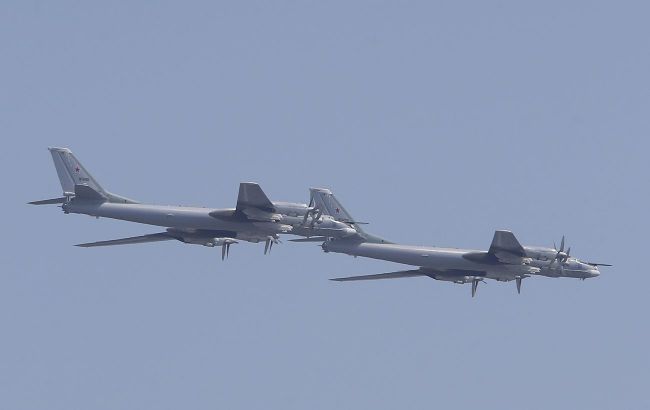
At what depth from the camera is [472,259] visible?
14100cm

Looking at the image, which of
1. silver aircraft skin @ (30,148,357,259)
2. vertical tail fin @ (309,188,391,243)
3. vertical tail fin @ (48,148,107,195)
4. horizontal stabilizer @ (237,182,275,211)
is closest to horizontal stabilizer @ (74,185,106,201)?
silver aircraft skin @ (30,148,357,259)

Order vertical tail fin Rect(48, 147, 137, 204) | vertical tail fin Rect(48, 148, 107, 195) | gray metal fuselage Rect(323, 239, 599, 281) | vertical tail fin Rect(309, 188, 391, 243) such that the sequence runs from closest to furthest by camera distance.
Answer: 1. vertical tail fin Rect(48, 147, 137, 204)
2. gray metal fuselage Rect(323, 239, 599, 281)
3. vertical tail fin Rect(48, 148, 107, 195)
4. vertical tail fin Rect(309, 188, 391, 243)

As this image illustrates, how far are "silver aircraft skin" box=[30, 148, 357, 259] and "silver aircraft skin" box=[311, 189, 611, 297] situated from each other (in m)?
4.91

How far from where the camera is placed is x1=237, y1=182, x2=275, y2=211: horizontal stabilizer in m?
137

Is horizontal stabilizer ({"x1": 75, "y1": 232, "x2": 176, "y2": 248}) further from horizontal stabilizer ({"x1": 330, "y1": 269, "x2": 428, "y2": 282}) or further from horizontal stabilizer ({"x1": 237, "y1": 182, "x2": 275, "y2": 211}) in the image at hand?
horizontal stabilizer ({"x1": 330, "y1": 269, "x2": 428, "y2": 282})

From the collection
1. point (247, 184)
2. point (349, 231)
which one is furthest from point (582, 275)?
point (247, 184)

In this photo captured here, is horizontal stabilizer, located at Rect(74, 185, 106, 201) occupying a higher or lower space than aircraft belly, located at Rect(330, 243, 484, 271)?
higher

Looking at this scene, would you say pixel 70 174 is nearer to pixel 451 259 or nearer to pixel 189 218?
pixel 189 218

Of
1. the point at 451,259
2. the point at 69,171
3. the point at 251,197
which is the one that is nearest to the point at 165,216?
the point at 251,197

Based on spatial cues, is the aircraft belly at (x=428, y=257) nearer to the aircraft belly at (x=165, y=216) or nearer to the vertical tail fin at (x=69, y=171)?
the aircraft belly at (x=165, y=216)

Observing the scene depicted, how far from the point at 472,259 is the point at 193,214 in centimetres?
2341

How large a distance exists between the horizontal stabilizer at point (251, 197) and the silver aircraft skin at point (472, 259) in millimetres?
9966

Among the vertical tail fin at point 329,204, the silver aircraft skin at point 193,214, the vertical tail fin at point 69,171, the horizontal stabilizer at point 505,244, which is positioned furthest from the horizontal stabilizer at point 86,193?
the horizontal stabilizer at point 505,244

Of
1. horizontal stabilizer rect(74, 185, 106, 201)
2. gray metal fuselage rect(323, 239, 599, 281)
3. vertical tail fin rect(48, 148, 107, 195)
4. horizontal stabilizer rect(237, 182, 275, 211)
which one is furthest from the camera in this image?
vertical tail fin rect(48, 148, 107, 195)
